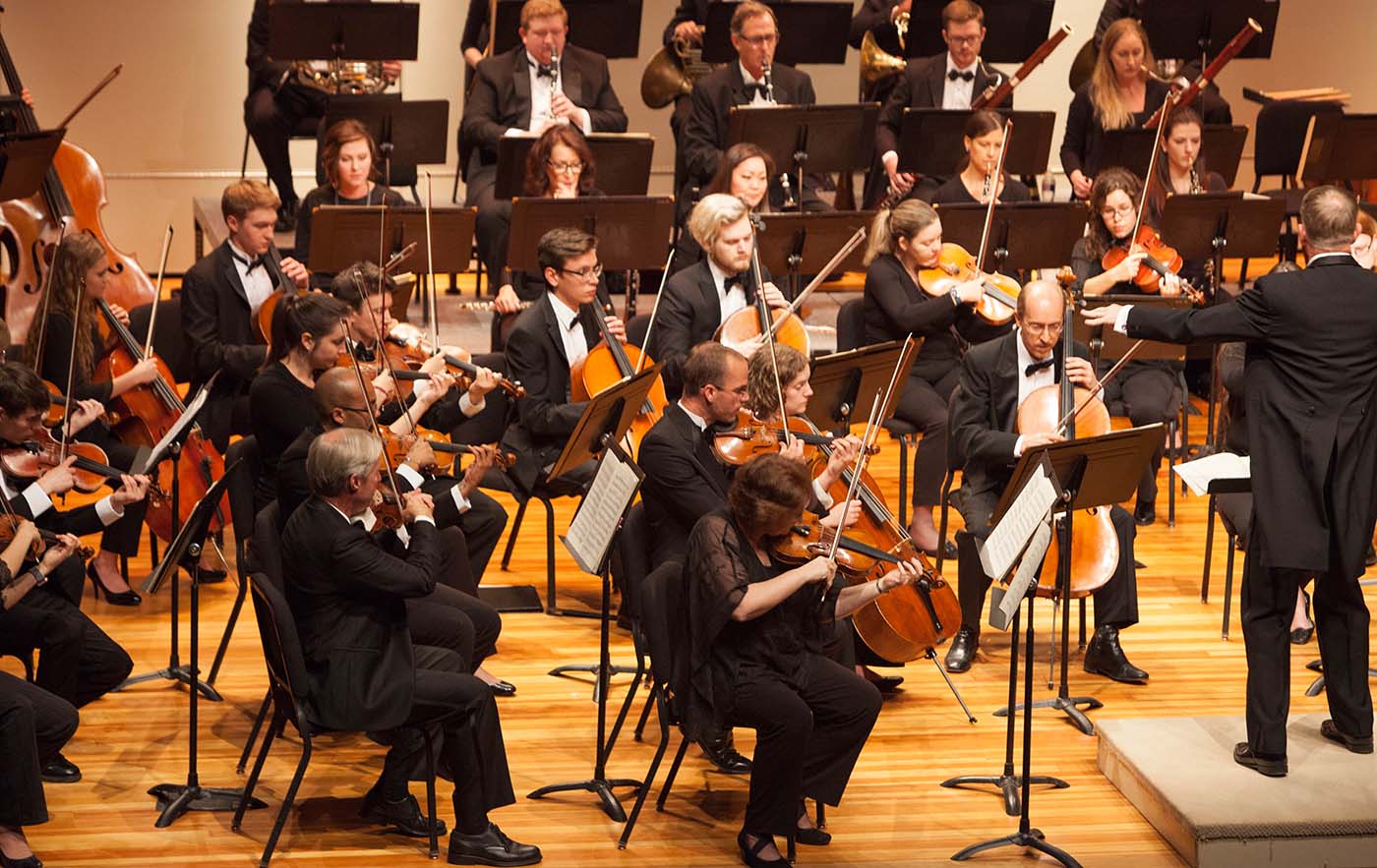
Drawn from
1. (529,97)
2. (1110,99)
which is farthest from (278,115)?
(1110,99)

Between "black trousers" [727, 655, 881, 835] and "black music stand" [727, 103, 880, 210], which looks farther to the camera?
"black music stand" [727, 103, 880, 210]

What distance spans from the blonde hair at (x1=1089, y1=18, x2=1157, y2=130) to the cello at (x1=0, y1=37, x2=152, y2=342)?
407cm

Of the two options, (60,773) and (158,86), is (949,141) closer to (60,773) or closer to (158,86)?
(60,773)

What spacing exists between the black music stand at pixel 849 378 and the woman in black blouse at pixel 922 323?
0.71 meters

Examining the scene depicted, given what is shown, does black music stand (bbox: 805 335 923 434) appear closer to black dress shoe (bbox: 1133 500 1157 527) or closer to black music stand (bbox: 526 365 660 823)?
black music stand (bbox: 526 365 660 823)

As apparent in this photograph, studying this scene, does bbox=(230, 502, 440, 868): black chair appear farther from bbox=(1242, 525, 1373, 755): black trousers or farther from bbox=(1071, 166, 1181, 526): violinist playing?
bbox=(1071, 166, 1181, 526): violinist playing

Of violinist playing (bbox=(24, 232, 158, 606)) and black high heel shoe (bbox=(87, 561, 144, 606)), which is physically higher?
violinist playing (bbox=(24, 232, 158, 606))

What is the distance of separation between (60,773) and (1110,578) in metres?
2.91

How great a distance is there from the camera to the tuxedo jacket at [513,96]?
7527 millimetres

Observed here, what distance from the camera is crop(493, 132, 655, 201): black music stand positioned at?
22.5 ft

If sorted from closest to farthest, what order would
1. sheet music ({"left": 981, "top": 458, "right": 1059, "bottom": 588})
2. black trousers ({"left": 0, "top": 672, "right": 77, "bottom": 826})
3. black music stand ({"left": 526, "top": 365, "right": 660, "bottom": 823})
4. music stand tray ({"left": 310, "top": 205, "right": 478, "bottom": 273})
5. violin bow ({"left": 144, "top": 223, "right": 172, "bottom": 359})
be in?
sheet music ({"left": 981, "top": 458, "right": 1059, "bottom": 588}) < black trousers ({"left": 0, "top": 672, "right": 77, "bottom": 826}) < black music stand ({"left": 526, "top": 365, "right": 660, "bottom": 823}) < violin bow ({"left": 144, "top": 223, "right": 172, "bottom": 359}) < music stand tray ({"left": 310, "top": 205, "right": 478, "bottom": 273})

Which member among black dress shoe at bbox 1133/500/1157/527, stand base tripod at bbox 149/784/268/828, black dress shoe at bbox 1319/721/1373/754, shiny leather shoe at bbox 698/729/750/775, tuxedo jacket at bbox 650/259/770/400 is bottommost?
stand base tripod at bbox 149/784/268/828

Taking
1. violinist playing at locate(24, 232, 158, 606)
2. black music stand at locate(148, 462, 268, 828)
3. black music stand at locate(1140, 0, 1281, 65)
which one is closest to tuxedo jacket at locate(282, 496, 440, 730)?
black music stand at locate(148, 462, 268, 828)

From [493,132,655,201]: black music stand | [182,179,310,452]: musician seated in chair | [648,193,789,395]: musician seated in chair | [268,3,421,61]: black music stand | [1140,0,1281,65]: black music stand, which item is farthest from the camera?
[1140,0,1281,65]: black music stand
